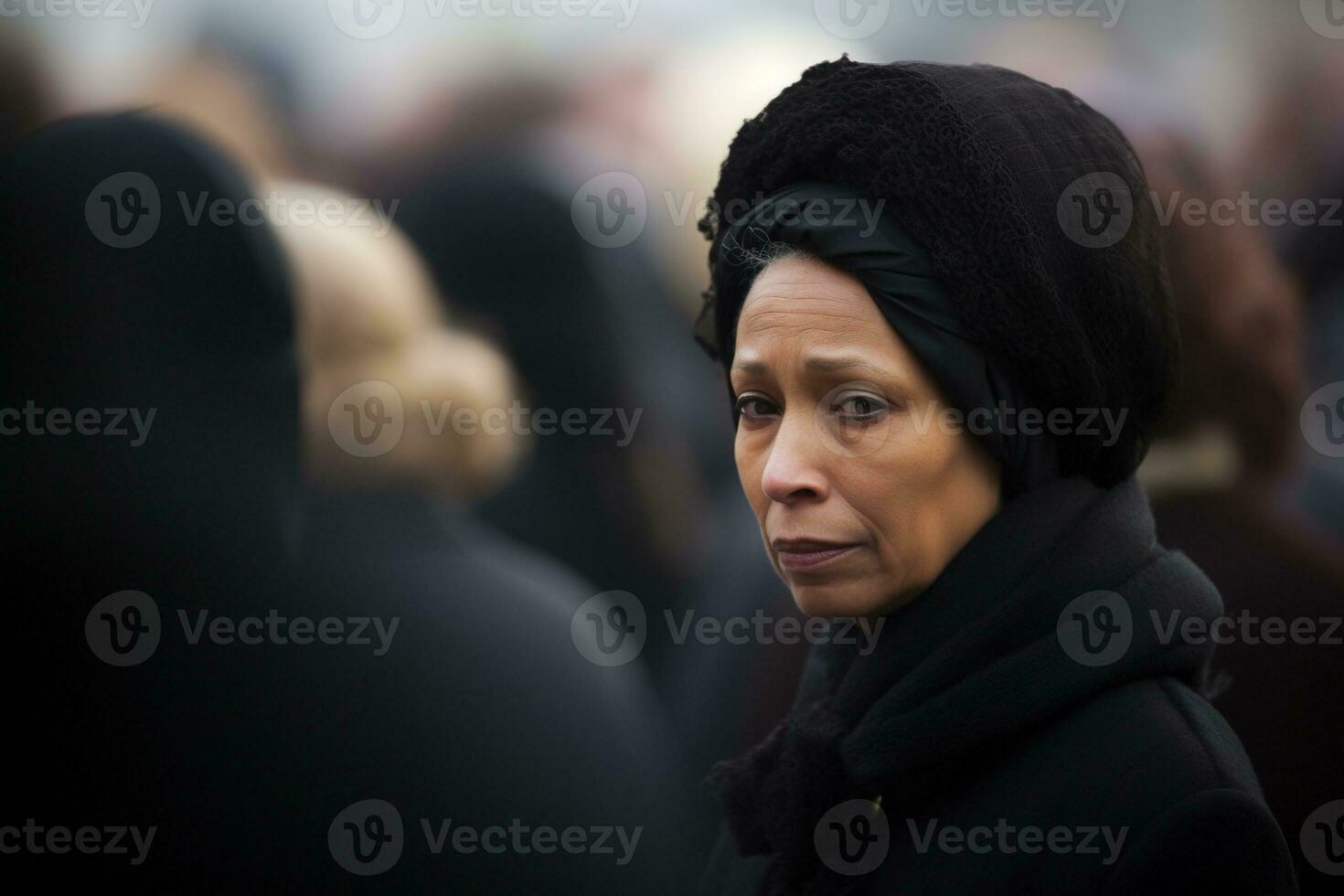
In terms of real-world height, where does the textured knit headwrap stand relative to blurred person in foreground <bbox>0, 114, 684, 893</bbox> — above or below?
above

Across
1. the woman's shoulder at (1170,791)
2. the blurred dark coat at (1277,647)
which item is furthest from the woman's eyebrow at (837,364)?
the blurred dark coat at (1277,647)

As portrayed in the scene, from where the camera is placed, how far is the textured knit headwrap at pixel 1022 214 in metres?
1.21

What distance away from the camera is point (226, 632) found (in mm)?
2559

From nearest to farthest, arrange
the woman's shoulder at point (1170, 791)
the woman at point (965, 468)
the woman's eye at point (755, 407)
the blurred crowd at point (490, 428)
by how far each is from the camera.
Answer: the woman's shoulder at point (1170, 791) < the woman at point (965, 468) < the woman's eye at point (755, 407) < the blurred crowd at point (490, 428)

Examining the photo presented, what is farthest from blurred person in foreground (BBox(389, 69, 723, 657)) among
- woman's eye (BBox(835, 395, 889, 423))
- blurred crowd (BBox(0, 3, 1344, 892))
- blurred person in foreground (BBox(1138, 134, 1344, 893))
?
woman's eye (BBox(835, 395, 889, 423))

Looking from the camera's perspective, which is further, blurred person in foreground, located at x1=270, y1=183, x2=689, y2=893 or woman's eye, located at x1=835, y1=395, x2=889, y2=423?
blurred person in foreground, located at x1=270, y1=183, x2=689, y2=893

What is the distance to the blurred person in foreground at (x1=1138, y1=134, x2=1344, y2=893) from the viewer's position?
100 inches

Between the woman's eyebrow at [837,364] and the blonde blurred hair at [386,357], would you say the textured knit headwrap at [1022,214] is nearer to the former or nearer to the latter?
the woman's eyebrow at [837,364]

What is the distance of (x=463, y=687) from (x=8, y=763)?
1.01 m

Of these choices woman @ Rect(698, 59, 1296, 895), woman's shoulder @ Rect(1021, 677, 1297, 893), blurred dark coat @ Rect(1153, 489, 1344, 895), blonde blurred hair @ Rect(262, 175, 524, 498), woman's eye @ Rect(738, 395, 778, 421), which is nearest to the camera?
woman's shoulder @ Rect(1021, 677, 1297, 893)

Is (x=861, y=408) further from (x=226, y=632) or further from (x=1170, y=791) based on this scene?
(x=226, y=632)

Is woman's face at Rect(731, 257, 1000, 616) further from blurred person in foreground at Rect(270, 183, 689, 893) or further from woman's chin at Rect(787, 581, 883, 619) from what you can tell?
blurred person in foreground at Rect(270, 183, 689, 893)

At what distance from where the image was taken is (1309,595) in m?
2.55

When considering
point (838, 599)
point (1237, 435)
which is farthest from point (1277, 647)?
point (838, 599)
